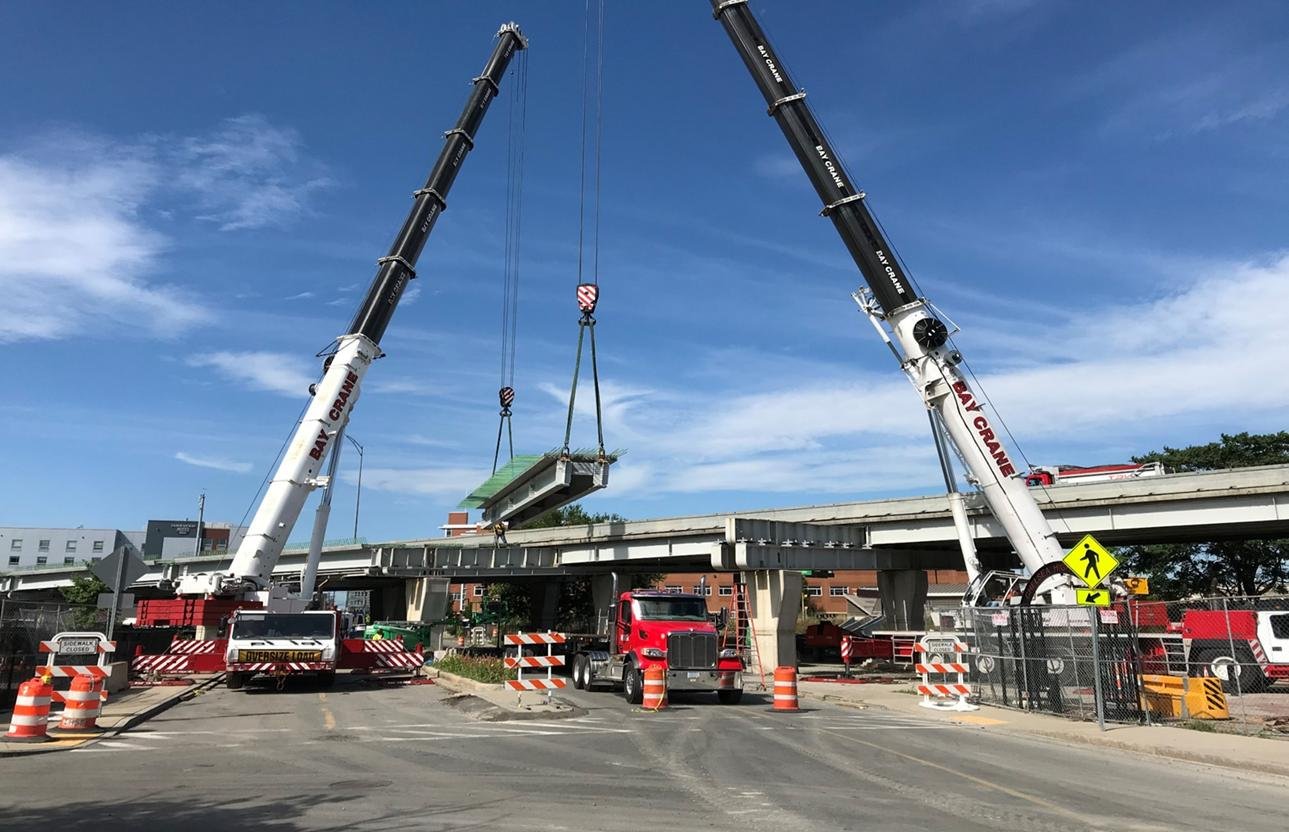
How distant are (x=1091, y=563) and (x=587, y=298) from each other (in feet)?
60.3

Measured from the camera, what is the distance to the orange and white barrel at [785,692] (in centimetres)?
1934

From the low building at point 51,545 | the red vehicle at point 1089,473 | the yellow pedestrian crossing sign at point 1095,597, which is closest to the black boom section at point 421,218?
the yellow pedestrian crossing sign at point 1095,597

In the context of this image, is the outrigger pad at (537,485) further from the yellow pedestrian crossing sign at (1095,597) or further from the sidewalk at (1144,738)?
the yellow pedestrian crossing sign at (1095,597)

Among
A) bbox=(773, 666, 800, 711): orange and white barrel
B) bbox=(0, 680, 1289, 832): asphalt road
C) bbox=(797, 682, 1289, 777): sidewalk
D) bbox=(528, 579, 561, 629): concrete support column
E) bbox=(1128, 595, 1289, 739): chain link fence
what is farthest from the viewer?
bbox=(528, 579, 561, 629): concrete support column

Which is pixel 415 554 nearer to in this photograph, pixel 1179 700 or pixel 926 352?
pixel 926 352

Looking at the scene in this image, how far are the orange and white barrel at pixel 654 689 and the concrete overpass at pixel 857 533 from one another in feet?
45.1

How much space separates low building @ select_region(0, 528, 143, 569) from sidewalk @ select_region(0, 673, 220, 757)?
12437 cm

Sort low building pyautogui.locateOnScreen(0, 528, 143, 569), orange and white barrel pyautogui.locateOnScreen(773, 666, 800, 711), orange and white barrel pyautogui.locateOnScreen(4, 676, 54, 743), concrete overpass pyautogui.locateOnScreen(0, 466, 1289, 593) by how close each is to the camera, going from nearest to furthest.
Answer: orange and white barrel pyautogui.locateOnScreen(4, 676, 54, 743)
orange and white barrel pyautogui.locateOnScreen(773, 666, 800, 711)
concrete overpass pyautogui.locateOnScreen(0, 466, 1289, 593)
low building pyautogui.locateOnScreen(0, 528, 143, 569)

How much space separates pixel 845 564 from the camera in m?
38.2

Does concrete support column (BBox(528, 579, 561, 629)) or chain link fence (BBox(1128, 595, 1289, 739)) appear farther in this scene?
concrete support column (BBox(528, 579, 561, 629))

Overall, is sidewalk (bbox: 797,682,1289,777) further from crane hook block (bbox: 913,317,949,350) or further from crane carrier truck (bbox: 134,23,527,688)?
crane carrier truck (bbox: 134,23,527,688)

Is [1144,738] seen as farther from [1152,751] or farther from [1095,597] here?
[1095,597]

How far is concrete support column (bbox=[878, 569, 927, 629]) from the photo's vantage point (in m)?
41.9

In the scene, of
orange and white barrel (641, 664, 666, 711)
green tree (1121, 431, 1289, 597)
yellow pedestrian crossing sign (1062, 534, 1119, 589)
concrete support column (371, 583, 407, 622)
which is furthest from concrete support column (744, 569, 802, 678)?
concrete support column (371, 583, 407, 622)
